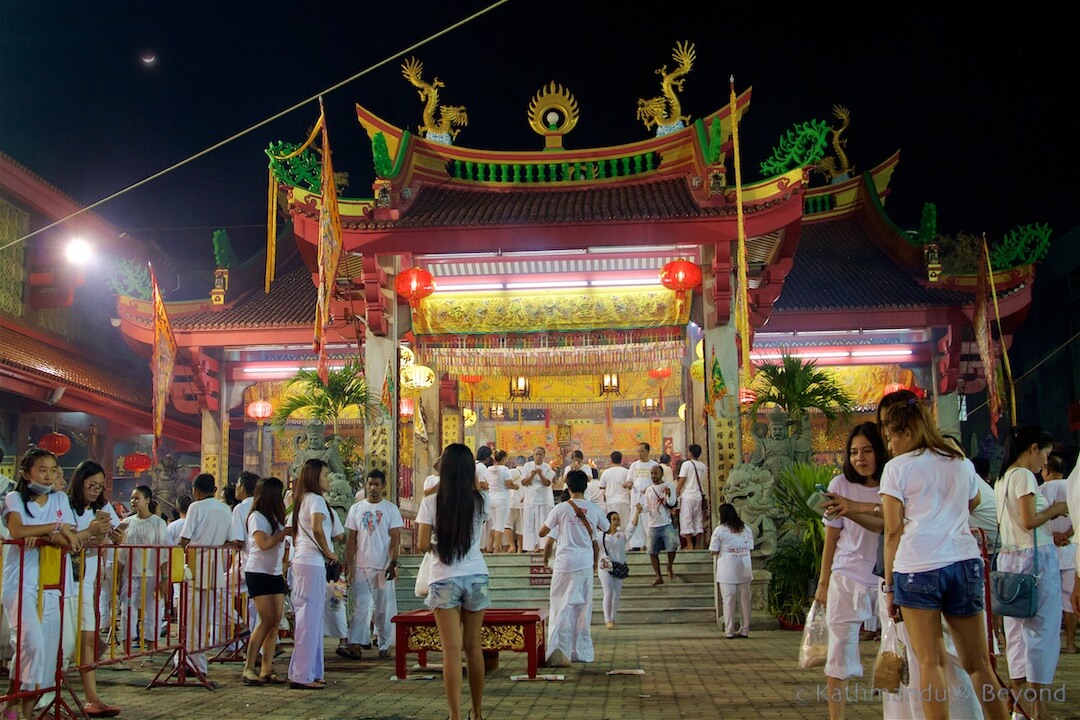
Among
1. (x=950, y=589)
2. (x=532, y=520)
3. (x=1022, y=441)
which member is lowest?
(x=950, y=589)

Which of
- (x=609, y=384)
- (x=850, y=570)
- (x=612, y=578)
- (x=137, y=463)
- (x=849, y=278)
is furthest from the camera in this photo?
(x=609, y=384)

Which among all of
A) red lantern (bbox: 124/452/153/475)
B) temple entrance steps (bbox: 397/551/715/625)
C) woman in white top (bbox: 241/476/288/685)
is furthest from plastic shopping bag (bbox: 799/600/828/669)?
red lantern (bbox: 124/452/153/475)

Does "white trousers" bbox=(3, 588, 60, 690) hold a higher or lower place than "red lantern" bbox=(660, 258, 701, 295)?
lower

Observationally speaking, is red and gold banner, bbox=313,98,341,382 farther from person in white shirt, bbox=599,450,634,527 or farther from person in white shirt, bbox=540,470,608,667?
person in white shirt, bbox=540,470,608,667

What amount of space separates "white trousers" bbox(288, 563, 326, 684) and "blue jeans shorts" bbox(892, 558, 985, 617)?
5.16 meters

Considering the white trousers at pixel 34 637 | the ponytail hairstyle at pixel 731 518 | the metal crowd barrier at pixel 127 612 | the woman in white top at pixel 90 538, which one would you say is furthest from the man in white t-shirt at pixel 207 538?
the ponytail hairstyle at pixel 731 518

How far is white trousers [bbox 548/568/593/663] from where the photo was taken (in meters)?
9.44

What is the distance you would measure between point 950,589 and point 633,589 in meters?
10.4

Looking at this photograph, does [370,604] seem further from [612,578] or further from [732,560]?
[732,560]

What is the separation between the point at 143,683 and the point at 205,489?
1707 mm

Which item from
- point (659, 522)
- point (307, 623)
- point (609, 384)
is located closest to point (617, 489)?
point (659, 522)

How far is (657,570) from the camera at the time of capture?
14.6 meters

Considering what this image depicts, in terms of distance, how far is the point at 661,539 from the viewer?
14.5 metres

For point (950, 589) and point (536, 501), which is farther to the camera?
point (536, 501)
